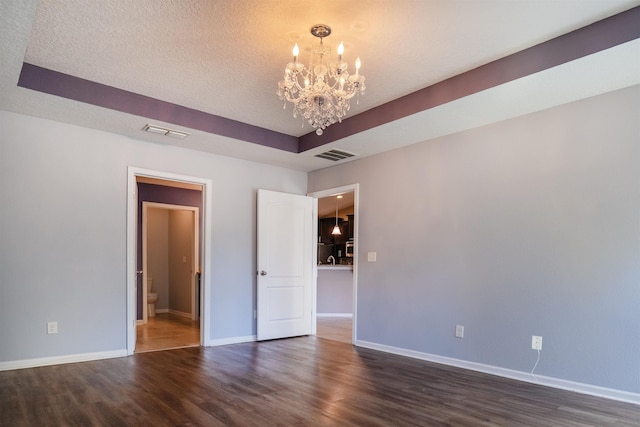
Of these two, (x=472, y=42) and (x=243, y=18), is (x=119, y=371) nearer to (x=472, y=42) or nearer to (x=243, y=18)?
(x=243, y=18)

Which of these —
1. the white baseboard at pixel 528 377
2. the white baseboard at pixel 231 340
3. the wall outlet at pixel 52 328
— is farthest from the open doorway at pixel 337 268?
the wall outlet at pixel 52 328

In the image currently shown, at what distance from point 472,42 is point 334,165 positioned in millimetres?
3110

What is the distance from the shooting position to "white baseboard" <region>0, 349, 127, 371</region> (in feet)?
12.5

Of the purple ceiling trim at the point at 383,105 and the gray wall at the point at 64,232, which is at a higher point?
the purple ceiling trim at the point at 383,105

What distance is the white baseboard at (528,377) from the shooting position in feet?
10.3

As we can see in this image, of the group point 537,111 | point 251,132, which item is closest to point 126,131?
point 251,132

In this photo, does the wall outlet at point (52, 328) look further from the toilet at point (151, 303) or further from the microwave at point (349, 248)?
the microwave at point (349, 248)

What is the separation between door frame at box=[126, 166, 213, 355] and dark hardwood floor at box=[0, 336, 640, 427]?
0.50m

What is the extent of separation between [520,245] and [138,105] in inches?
156

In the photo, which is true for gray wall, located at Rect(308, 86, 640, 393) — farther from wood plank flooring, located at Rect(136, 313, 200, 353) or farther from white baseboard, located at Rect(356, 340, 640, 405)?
wood plank flooring, located at Rect(136, 313, 200, 353)

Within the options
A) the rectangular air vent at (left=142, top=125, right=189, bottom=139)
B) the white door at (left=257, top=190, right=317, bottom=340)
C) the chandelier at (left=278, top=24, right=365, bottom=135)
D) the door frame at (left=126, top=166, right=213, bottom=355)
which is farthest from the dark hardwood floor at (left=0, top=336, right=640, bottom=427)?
the rectangular air vent at (left=142, top=125, right=189, bottom=139)

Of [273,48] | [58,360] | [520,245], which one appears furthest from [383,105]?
[58,360]

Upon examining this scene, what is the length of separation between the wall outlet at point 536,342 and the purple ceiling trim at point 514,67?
2269mm

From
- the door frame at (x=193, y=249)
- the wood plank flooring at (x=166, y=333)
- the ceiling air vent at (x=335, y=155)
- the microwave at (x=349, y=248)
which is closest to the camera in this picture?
the wood plank flooring at (x=166, y=333)
